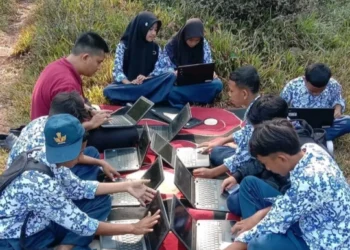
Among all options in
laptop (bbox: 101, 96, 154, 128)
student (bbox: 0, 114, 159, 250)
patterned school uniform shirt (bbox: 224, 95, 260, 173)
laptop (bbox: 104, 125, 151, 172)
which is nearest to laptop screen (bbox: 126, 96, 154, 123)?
laptop (bbox: 101, 96, 154, 128)

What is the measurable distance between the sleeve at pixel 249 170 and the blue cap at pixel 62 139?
1384 millimetres

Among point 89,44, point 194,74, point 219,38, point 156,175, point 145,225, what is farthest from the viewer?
point 219,38

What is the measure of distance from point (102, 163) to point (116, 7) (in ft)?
12.4

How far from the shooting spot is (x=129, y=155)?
14.5 ft

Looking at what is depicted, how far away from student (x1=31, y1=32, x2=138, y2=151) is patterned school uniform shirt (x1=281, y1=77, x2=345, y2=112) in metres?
1.47

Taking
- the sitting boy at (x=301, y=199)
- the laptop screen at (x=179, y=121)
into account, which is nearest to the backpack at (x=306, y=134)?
the sitting boy at (x=301, y=199)

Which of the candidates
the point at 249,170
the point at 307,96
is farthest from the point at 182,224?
the point at 307,96

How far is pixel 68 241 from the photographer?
10.6 feet

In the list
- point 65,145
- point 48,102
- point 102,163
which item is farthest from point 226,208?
point 48,102

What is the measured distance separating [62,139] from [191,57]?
2.96m

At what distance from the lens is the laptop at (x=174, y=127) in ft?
15.3

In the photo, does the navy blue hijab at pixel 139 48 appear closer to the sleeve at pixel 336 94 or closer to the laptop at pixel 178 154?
the laptop at pixel 178 154

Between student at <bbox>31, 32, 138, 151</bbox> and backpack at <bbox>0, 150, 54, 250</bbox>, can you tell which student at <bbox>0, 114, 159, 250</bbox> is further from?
student at <bbox>31, 32, 138, 151</bbox>

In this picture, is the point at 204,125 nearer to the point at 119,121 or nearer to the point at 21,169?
the point at 119,121
